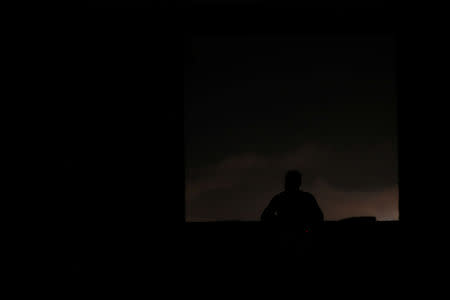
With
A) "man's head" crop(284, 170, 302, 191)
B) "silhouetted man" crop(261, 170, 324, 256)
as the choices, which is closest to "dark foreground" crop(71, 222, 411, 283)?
"silhouetted man" crop(261, 170, 324, 256)

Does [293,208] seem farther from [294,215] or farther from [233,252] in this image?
[233,252]

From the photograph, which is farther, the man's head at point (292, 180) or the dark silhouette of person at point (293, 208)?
the man's head at point (292, 180)

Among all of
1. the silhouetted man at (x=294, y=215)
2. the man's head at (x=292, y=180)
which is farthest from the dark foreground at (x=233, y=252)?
the man's head at (x=292, y=180)

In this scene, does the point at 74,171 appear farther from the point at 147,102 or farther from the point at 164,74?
the point at 164,74

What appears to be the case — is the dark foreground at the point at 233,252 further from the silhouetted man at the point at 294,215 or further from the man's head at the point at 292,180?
the man's head at the point at 292,180

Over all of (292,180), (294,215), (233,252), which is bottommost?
(233,252)

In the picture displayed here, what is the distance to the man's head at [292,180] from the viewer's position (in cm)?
328

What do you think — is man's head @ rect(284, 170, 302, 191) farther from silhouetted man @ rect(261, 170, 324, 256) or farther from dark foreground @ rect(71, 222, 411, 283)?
dark foreground @ rect(71, 222, 411, 283)

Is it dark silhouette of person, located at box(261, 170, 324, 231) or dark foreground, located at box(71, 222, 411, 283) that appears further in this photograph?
dark silhouette of person, located at box(261, 170, 324, 231)

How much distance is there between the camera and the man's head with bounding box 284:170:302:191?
328 cm

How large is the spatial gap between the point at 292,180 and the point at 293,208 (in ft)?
0.65

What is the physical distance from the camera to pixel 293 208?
3209mm

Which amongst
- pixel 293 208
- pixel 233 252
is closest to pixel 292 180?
pixel 293 208

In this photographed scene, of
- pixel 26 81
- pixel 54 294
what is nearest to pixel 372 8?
pixel 26 81
